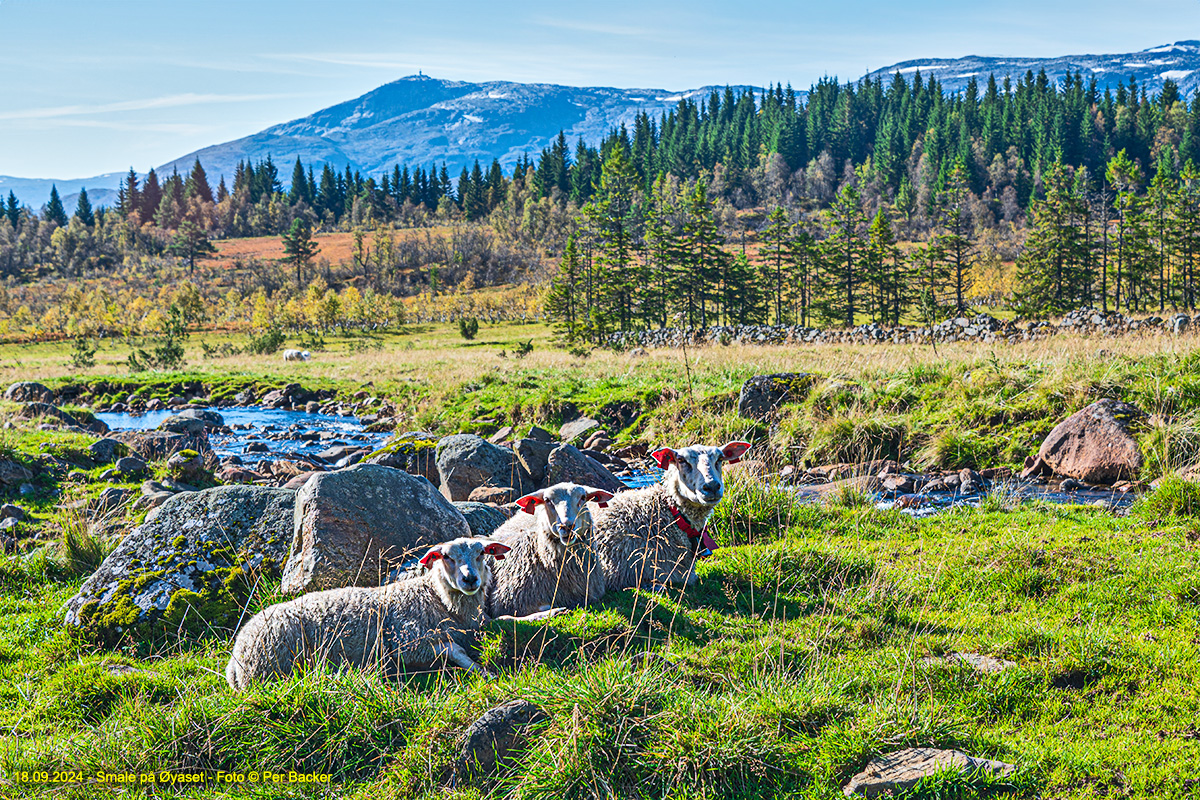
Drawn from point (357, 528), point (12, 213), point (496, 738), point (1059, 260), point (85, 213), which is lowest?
point (496, 738)

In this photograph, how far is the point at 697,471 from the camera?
24.9 feet

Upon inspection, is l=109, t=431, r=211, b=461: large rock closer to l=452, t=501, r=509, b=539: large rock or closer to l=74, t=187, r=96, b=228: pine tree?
l=452, t=501, r=509, b=539: large rock

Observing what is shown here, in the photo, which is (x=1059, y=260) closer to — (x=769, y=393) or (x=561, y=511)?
(x=769, y=393)

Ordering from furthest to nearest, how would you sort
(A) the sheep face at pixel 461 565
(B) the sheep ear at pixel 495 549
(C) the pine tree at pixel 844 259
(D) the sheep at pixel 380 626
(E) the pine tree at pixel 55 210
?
1. (E) the pine tree at pixel 55 210
2. (C) the pine tree at pixel 844 259
3. (B) the sheep ear at pixel 495 549
4. (A) the sheep face at pixel 461 565
5. (D) the sheep at pixel 380 626

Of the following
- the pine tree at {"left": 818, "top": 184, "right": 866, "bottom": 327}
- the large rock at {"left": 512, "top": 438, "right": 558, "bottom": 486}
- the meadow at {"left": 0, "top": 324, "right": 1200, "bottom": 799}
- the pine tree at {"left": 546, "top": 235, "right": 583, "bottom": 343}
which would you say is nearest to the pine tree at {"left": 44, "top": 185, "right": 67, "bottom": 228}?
the pine tree at {"left": 546, "top": 235, "right": 583, "bottom": 343}

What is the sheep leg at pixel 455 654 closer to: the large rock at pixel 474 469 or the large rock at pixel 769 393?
the large rock at pixel 474 469

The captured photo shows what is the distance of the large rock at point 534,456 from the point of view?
1309 cm

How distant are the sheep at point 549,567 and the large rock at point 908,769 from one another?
3084 millimetres

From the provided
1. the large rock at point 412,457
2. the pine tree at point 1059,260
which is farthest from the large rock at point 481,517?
the pine tree at point 1059,260

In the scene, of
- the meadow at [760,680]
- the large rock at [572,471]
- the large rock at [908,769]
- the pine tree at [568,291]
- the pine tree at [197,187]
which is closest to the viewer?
the large rock at [908,769]

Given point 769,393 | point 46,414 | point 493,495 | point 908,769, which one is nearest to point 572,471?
point 493,495

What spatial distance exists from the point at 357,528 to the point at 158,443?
42.9 ft

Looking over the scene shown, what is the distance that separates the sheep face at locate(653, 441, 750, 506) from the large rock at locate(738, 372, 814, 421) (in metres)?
9.13

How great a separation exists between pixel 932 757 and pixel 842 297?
→ 67.5 m
